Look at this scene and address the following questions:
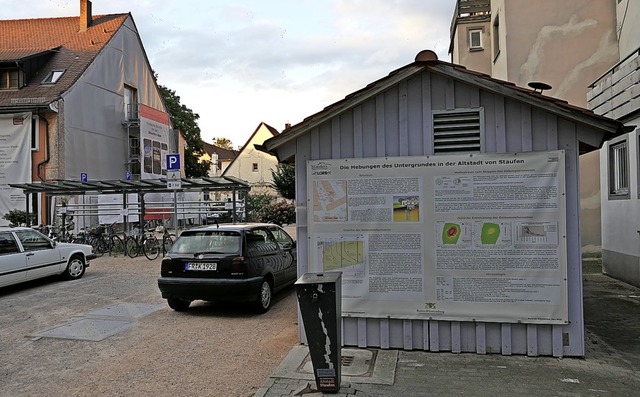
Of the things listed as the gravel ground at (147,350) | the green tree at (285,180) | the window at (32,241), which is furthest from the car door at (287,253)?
the green tree at (285,180)

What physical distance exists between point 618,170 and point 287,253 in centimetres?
778

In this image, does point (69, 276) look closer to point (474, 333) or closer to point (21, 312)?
point (21, 312)

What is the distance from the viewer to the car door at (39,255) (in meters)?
10.8

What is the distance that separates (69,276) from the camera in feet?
39.8

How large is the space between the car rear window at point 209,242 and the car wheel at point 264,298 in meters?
0.81

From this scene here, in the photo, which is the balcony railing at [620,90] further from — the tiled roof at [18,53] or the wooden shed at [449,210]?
the tiled roof at [18,53]

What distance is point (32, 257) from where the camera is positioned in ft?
35.6

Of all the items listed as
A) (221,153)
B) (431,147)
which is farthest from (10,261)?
(221,153)

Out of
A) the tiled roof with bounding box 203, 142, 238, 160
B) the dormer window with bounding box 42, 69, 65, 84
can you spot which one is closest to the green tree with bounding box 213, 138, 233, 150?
the tiled roof with bounding box 203, 142, 238, 160

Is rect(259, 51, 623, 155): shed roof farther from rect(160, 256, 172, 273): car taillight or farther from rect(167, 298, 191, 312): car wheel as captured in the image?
rect(167, 298, 191, 312): car wheel

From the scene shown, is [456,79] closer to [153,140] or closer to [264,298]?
[264,298]

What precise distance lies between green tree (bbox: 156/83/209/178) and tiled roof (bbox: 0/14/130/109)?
13.8 m

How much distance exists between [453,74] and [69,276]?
34.7 ft

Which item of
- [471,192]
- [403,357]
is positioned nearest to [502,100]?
[471,192]
